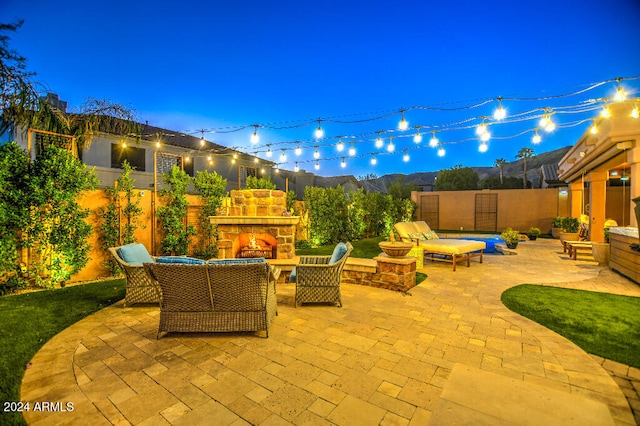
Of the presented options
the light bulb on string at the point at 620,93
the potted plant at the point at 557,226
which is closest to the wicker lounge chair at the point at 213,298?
the light bulb on string at the point at 620,93

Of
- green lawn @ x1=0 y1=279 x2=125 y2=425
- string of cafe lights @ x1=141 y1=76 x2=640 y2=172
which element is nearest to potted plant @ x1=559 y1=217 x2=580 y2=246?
string of cafe lights @ x1=141 y1=76 x2=640 y2=172

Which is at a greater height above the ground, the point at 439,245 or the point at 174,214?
the point at 174,214

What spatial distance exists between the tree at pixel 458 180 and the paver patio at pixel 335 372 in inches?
1322

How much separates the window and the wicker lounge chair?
1379 centimetres

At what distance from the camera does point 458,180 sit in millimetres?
35656

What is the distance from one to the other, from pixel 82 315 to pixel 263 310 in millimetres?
2956

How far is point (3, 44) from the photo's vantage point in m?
4.70

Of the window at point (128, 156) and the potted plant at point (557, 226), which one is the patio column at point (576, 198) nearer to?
the potted plant at point (557, 226)

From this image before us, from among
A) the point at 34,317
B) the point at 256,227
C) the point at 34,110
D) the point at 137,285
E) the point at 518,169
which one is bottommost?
the point at 34,317

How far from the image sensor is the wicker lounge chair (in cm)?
354

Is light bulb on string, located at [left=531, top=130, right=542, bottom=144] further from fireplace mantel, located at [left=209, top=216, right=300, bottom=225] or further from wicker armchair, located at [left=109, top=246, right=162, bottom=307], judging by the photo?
wicker armchair, located at [left=109, top=246, right=162, bottom=307]

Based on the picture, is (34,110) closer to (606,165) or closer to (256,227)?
(256,227)

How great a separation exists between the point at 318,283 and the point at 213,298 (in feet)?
5.57

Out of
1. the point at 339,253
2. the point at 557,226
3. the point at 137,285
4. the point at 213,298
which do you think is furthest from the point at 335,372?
the point at 557,226
